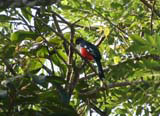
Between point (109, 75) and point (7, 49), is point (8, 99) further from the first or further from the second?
point (109, 75)

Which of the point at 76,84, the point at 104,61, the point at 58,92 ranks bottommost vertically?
the point at 58,92

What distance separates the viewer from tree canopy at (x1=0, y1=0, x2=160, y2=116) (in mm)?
1750

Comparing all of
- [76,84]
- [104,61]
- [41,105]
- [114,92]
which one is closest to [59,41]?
[76,84]

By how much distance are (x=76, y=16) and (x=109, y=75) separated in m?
0.74

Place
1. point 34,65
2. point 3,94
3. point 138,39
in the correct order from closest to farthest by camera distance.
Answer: point 3,94 < point 138,39 < point 34,65

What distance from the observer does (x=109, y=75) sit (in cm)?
244

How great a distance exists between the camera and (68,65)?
2281 mm

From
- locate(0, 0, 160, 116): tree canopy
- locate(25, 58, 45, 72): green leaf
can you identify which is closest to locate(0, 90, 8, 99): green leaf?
locate(0, 0, 160, 116): tree canopy

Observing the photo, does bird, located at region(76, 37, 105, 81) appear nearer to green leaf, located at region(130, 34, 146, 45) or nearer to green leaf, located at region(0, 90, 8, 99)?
green leaf, located at region(130, 34, 146, 45)

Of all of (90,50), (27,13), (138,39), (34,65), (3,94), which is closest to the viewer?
(3,94)

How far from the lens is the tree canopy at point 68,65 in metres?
1.75

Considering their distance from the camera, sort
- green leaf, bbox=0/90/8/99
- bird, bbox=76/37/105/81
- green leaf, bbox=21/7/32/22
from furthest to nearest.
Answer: bird, bbox=76/37/105/81
green leaf, bbox=21/7/32/22
green leaf, bbox=0/90/8/99

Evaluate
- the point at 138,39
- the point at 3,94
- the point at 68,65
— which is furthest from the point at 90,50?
the point at 3,94

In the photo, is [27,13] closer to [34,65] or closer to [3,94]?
[34,65]
